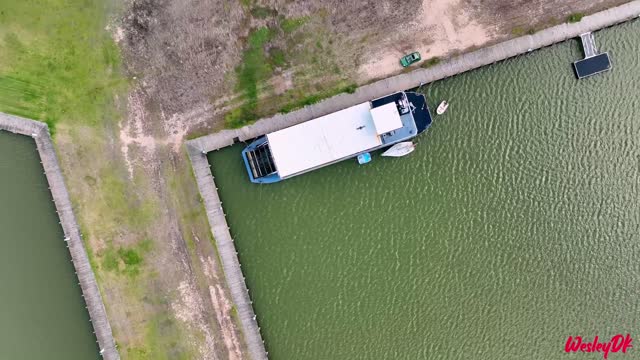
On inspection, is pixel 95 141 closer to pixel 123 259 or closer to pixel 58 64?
Result: pixel 58 64

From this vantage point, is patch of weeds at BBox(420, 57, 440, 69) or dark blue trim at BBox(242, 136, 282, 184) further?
patch of weeds at BBox(420, 57, 440, 69)

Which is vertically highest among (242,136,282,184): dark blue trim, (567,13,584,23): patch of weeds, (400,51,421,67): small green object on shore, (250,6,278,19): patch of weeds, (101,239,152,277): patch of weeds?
(250,6,278,19): patch of weeds

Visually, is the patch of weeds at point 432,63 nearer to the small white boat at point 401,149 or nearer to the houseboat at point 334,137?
the houseboat at point 334,137

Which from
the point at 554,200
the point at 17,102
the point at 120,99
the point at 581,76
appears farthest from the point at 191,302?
the point at 581,76

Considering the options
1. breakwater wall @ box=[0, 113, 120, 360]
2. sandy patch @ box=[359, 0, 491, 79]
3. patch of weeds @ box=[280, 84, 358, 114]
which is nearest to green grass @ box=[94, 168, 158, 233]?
breakwater wall @ box=[0, 113, 120, 360]

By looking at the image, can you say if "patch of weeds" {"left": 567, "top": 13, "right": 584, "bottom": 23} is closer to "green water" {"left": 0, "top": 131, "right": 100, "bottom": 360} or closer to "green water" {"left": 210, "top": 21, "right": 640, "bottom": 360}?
"green water" {"left": 210, "top": 21, "right": 640, "bottom": 360}

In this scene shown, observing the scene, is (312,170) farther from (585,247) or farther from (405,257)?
(585,247)

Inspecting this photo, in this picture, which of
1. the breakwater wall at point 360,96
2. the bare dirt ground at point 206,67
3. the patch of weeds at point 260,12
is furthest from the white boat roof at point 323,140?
the patch of weeds at point 260,12
